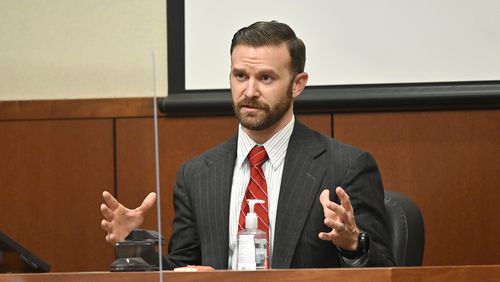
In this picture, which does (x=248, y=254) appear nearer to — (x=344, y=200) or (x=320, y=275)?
(x=344, y=200)

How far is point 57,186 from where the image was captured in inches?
152

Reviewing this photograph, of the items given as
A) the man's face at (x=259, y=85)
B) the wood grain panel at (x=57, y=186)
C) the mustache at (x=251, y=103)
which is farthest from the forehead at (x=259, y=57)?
the wood grain panel at (x=57, y=186)

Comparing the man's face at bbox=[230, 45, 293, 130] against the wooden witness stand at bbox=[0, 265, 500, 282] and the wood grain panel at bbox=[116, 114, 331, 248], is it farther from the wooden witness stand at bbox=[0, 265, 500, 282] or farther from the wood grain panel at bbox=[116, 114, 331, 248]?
the wooden witness stand at bbox=[0, 265, 500, 282]

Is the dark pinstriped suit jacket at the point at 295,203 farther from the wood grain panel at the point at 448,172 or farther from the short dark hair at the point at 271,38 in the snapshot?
the wood grain panel at the point at 448,172

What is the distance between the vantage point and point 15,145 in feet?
12.8

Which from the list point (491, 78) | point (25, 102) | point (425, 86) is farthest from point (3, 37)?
point (491, 78)

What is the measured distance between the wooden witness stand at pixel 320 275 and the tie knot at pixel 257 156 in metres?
1.00

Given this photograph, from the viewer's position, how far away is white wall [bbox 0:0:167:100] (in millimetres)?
3832

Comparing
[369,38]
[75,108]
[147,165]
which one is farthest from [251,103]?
[75,108]

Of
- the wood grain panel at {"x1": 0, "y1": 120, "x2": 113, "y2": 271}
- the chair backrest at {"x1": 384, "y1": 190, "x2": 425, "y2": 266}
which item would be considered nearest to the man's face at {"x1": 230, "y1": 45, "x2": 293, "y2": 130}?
the chair backrest at {"x1": 384, "y1": 190, "x2": 425, "y2": 266}

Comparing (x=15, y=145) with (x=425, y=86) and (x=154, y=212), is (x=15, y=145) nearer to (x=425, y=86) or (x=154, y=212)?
(x=154, y=212)

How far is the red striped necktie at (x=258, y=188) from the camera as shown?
2.83m

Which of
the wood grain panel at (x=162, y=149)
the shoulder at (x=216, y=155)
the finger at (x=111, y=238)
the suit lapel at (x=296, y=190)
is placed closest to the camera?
the finger at (x=111, y=238)

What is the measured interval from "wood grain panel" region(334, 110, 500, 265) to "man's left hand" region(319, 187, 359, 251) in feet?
3.98
